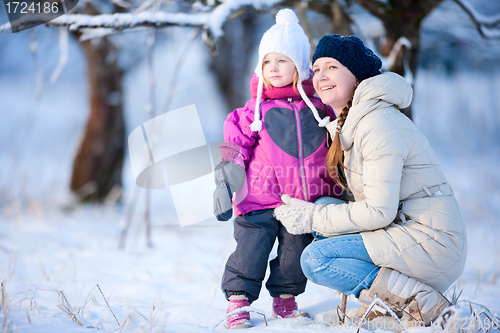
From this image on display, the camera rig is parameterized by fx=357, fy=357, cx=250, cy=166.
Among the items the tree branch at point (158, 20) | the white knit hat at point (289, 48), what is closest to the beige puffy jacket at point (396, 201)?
the white knit hat at point (289, 48)

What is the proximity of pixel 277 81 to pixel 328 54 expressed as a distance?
0.99 feet

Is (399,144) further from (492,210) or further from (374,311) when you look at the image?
(492,210)

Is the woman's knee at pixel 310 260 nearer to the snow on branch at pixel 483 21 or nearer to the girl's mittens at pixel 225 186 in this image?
the girl's mittens at pixel 225 186

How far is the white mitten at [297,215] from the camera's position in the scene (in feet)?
5.23

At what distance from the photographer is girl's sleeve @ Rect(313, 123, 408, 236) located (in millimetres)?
1441

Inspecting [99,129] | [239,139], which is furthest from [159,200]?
[239,139]

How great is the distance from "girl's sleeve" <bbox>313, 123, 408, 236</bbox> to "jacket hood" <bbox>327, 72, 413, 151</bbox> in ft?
0.31

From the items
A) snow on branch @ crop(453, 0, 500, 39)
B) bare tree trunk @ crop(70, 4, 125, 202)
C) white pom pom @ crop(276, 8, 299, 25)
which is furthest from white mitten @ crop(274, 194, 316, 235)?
bare tree trunk @ crop(70, 4, 125, 202)

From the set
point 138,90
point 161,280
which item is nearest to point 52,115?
point 138,90

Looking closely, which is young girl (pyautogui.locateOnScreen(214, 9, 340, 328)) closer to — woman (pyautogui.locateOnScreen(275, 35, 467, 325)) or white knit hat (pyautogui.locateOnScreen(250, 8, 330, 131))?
white knit hat (pyautogui.locateOnScreen(250, 8, 330, 131))

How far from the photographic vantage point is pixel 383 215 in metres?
1.45

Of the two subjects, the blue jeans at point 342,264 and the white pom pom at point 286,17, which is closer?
the blue jeans at point 342,264

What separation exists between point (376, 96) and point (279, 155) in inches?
20.5

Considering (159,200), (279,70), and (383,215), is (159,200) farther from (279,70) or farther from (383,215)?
(383,215)
